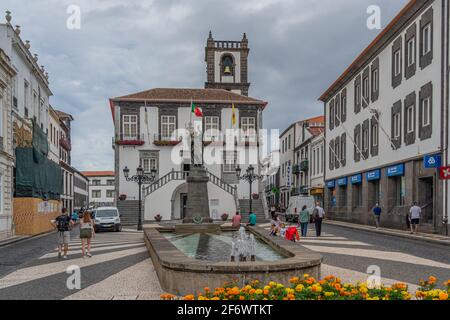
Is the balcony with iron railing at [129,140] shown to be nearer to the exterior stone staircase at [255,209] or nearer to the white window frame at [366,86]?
the exterior stone staircase at [255,209]

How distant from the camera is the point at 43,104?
36219mm

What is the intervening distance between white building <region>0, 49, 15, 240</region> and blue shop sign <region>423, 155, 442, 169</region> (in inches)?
816

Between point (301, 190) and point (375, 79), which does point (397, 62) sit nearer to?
point (375, 79)

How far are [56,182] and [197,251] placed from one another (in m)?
27.3

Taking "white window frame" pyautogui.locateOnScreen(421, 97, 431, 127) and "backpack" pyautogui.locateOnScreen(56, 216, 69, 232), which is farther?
"white window frame" pyautogui.locateOnScreen(421, 97, 431, 127)

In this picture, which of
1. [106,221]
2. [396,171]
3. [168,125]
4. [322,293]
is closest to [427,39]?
[396,171]

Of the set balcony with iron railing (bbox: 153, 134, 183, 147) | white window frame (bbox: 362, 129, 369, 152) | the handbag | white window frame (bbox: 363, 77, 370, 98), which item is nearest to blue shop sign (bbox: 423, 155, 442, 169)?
white window frame (bbox: 362, 129, 369, 152)

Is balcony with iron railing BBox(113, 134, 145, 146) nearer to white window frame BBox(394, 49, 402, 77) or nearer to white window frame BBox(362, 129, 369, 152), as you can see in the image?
white window frame BBox(362, 129, 369, 152)

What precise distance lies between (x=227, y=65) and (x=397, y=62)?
32916 mm

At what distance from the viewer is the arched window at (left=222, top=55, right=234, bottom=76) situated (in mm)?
59156

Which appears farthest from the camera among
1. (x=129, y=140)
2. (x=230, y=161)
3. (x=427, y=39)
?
(x=230, y=161)

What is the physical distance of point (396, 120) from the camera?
29.1m

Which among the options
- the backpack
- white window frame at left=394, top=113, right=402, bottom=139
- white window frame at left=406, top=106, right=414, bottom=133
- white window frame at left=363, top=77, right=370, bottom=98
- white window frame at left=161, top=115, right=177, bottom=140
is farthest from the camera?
white window frame at left=161, top=115, right=177, bottom=140

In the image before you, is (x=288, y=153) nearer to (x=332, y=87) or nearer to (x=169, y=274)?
(x=332, y=87)
